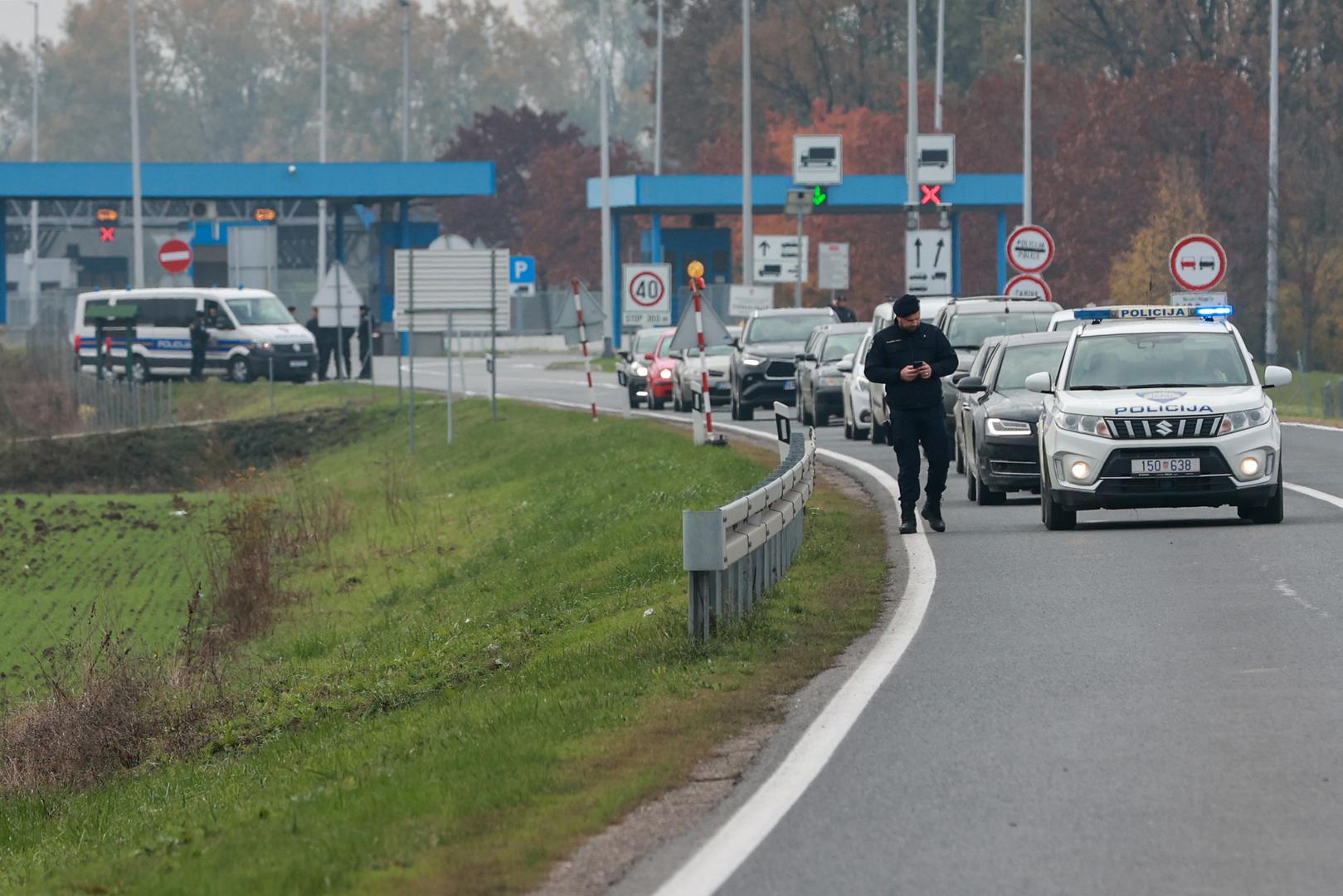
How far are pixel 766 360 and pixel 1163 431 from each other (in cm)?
2076

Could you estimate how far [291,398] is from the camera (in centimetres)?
5044

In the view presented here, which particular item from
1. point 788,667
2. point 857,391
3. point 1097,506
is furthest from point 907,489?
point 857,391

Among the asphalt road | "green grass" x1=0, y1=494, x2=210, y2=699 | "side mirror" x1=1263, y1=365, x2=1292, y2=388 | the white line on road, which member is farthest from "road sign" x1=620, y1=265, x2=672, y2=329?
the white line on road

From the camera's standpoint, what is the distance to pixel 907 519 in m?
18.1

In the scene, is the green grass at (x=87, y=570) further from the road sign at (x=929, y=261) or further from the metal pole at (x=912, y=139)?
the metal pole at (x=912, y=139)

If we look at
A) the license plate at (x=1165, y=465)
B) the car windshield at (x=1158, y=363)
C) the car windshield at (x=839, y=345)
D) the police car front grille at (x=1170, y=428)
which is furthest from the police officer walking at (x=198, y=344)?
the license plate at (x=1165, y=465)

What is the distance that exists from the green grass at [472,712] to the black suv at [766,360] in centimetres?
1088

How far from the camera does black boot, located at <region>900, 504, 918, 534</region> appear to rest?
59.3 ft

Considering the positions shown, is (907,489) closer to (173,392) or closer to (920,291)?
(920,291)

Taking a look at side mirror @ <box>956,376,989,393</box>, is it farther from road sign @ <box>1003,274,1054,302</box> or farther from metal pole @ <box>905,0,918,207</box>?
metal pole @ <box>905,0,918,207</box>

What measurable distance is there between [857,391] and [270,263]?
33723 millimetres

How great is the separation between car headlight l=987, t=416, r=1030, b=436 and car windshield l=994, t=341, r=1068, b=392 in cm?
174

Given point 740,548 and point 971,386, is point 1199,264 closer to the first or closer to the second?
point 971,386

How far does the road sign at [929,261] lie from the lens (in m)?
41.8
